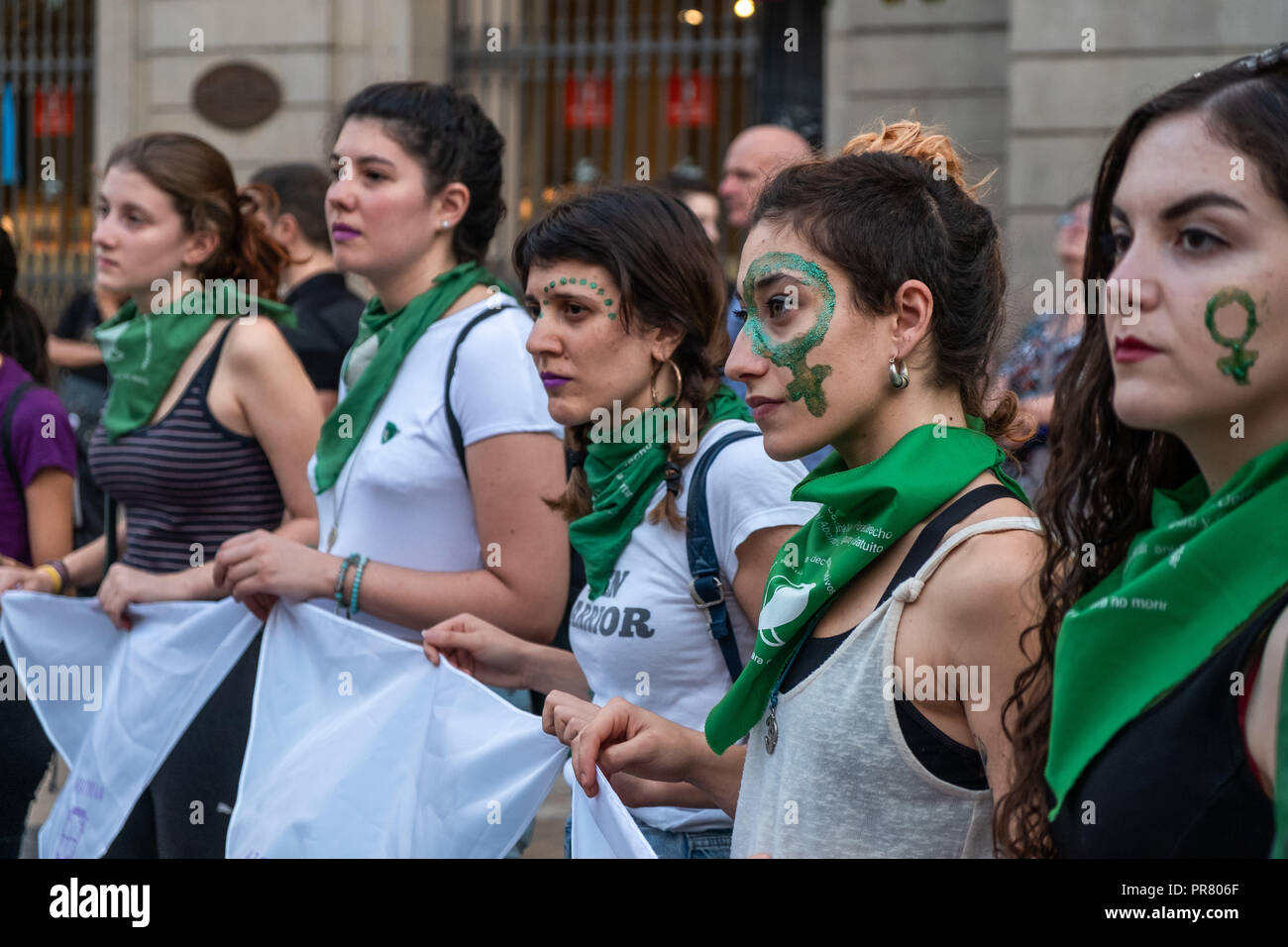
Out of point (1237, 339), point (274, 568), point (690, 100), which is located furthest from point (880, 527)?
point (690, 100)

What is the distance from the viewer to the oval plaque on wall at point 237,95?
11.3 m

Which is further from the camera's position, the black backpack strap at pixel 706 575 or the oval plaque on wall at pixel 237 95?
the oval plaque on wall at pixel 237 95

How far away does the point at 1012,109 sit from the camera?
985cm

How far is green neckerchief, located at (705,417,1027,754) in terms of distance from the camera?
1.98 metres

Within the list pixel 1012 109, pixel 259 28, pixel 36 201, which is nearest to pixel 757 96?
pixel 1012 109

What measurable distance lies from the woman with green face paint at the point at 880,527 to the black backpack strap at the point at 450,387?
106 cm

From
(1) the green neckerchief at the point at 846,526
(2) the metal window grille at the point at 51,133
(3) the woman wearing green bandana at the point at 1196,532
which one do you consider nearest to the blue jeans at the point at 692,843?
(1) the green neckerchief at the point at 846,526

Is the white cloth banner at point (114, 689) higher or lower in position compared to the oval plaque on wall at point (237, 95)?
lower

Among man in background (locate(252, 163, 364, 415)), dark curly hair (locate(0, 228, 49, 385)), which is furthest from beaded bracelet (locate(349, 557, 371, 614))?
man in background (locate(252, 163, 364, 415))

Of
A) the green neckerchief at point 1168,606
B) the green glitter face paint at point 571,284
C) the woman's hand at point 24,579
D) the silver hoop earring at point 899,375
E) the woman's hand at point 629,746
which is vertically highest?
the green glitter face paint at point 571,284

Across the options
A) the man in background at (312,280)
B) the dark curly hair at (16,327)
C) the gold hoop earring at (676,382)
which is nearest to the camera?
the gold hoop earring at (676,382)

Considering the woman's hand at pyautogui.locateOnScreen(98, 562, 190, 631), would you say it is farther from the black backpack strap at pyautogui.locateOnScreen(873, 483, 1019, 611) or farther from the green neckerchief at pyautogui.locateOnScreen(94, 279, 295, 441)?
the black backpack strap at pyautogui.locateOnScreen(873, 483, 1019, 611)

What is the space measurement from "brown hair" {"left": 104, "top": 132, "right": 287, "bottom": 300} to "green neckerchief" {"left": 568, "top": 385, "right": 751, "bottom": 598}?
1.75 metres

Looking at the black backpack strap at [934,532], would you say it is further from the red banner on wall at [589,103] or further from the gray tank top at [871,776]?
the red banner on wall at [589,103]
